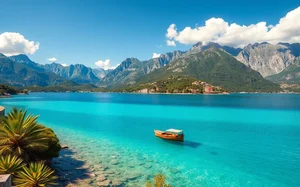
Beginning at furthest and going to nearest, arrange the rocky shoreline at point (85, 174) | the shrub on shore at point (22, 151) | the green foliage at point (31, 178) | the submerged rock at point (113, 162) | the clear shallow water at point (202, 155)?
the submerged rock at point (113, 162) < the clear shallow water at point (202, 155) < the rocky shoreline at point (85, 174) < the shrub on shore at point (22, 151) < the green foliage at point (31, 178)

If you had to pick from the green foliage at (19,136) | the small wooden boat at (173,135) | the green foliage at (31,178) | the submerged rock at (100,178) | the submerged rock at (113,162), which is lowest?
the submerged rock at (113,162)

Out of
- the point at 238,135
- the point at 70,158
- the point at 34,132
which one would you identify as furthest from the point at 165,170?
the point at 238,135

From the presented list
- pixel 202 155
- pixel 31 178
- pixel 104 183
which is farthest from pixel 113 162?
pixel 202 155

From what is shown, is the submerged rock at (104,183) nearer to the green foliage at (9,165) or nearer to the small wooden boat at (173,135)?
the green foliage at (9,165)

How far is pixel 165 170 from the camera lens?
28516 millimetres

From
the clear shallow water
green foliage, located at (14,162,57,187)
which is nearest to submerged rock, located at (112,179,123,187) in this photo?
the clear shallow water

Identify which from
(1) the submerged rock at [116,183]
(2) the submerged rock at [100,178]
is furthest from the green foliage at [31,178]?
(1) the submerged rock at [116,183]

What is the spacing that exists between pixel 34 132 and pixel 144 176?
13.7m

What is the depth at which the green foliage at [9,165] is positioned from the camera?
59.7ft

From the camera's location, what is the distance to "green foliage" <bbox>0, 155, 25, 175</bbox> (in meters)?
18.2

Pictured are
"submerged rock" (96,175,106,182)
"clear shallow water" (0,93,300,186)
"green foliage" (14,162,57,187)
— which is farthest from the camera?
"clear shallow water" (0,93,300,186)

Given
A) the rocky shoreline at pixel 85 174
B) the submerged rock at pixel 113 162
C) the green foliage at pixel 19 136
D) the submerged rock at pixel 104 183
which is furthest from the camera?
the submerged rock at pixel 113 162

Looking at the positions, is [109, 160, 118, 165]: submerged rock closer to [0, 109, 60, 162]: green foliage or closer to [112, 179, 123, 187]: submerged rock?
[112, 179, 123, 187]: submerged rock

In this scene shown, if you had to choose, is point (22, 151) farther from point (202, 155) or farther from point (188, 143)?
point (188, 143)
